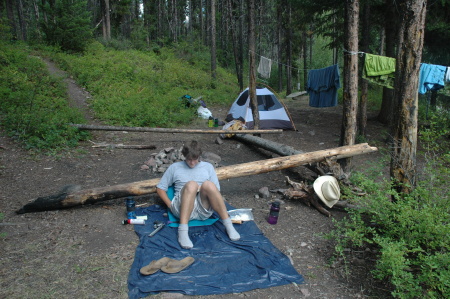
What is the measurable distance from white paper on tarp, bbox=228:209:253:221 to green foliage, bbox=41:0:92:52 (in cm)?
1517

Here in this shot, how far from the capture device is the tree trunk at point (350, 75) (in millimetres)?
5371

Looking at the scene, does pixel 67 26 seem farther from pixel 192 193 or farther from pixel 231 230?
pixel 231 230

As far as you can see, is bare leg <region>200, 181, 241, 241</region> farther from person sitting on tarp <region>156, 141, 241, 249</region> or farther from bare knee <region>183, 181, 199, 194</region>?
bare knee <region>183, 181, 199, 194</region>

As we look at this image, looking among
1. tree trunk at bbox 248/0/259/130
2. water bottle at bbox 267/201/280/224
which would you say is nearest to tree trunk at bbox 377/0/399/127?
tree trunk at bbox 248/0/259/130

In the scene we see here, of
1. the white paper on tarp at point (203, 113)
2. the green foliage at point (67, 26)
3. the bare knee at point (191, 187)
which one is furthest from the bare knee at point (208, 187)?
the green foliage at point (67, 26)

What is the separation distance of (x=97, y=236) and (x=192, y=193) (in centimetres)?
126

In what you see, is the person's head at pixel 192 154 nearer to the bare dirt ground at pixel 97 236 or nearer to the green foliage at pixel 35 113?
the bare dirt ground at pixel 97 236

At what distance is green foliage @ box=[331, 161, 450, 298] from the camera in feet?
8.14

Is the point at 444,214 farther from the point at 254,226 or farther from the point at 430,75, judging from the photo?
the point at 430,75

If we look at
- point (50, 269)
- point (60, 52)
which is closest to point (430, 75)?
point (50, 269)

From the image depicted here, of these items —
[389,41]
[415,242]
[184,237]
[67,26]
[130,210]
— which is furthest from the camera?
[67,26]

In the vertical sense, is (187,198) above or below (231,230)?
above

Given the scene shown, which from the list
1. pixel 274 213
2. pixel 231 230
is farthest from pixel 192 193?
pixel 274 213

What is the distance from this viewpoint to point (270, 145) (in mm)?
7254
